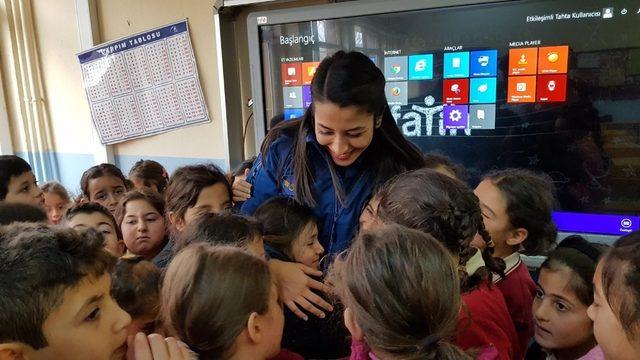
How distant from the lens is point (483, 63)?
2.01m

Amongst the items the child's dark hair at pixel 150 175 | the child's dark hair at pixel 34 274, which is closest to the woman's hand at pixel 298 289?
the child's dark hair at pixel 34 274

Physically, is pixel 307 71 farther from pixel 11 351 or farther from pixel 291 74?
pixel 11 351

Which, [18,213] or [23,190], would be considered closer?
[18,213]

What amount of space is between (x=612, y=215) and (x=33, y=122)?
3.93 metres

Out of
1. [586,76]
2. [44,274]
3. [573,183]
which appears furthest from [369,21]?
[44,274]

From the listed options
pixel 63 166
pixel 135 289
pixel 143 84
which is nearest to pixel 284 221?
pixel 135 289

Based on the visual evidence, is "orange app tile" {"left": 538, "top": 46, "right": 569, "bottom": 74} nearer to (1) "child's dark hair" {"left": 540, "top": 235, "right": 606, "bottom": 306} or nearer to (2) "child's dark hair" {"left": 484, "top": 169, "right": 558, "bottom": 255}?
(2) "child's dark hair" {"left": 484, "top": 169, "right": 558, "bottom": 255}

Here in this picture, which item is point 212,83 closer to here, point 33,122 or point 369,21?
point 369,21

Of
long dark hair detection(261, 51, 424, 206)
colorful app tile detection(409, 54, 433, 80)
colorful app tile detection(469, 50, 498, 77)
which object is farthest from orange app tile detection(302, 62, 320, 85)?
long dark hair detection(261, 51, 424, 206)

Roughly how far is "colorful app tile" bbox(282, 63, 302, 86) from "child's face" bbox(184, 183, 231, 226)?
831mm

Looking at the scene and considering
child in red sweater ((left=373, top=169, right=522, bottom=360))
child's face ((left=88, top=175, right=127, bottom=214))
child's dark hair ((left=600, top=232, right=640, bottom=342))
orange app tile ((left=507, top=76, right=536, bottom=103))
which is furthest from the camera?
child's face ((left=88, top=175, right=127, bottom=214))

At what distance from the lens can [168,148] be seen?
3139mm

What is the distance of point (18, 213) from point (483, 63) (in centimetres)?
185

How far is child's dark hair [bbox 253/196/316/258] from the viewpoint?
144cm
